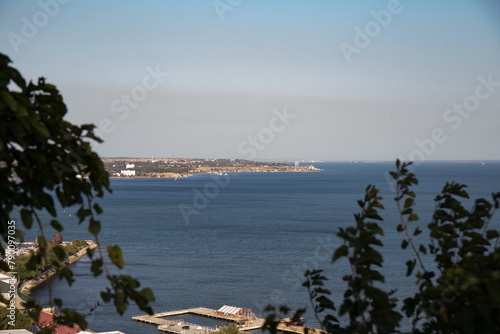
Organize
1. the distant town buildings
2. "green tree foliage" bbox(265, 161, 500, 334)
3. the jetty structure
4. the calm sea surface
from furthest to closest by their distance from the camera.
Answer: the distant town buildings < the calm sea surface < the jetty structure < "green tree foliage" bbox(265, 161, 500, 334)

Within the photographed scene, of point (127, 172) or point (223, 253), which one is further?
point (127, 172)

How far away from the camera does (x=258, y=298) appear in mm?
25609

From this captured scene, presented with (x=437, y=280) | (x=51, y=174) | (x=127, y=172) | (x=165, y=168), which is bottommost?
(x=437, y=280)

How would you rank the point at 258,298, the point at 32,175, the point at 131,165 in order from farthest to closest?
the point at 131,165 → the point at 258,298 → the point at 32,175

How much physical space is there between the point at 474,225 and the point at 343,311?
508 mm

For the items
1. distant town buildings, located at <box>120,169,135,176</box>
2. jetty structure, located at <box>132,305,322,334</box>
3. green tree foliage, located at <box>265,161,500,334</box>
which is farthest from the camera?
distant town buildings, located at <box>120,169,135,176</box>

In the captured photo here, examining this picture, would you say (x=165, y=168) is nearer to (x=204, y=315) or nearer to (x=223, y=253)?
(x=223, y=253)

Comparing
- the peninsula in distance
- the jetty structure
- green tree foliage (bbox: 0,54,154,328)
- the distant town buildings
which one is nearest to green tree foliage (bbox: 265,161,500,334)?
green tree foliage (bbox: 0,54,154,328)

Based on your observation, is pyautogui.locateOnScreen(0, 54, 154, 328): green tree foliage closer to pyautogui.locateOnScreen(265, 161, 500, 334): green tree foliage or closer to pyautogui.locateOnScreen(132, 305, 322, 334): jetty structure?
pyautogui.locateOnScreen(265, 161, 500, 334): green tree foliage

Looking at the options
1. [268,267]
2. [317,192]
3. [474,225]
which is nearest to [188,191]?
[317,192]

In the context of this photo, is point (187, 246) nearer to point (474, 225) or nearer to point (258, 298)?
point (258, 298)

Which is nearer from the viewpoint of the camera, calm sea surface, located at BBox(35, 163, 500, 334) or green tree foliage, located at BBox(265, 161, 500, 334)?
green tree foliage, located at BBox(265, 161, 500, 334)

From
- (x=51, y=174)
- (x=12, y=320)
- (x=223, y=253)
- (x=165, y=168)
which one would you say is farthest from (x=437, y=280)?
(x=165, y=168)

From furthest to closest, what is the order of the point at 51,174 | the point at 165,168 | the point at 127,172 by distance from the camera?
1. the point at 165,168
2. the point at 127,172
3. the point at 51,174
